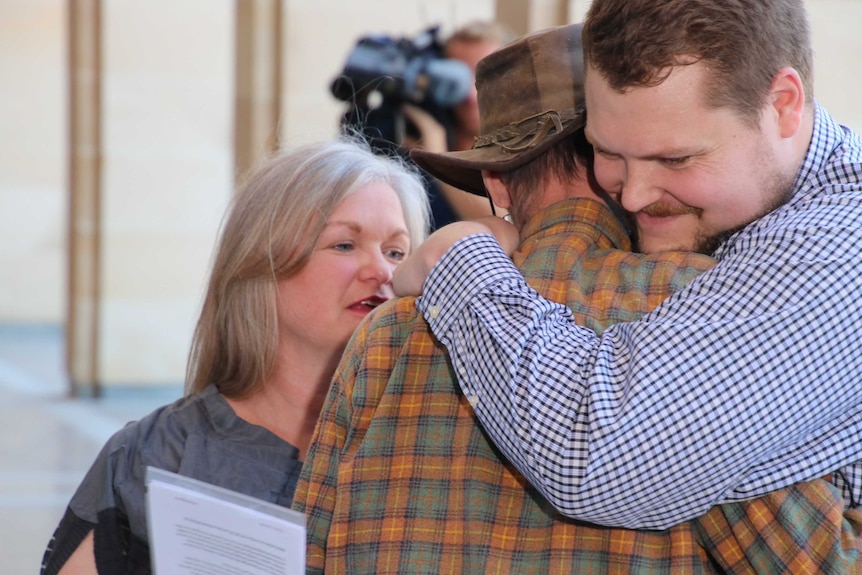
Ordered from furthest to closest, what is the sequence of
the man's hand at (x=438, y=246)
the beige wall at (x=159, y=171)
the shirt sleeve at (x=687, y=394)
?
1. the beige wall at (x=159, y=171)
2. the man's hand at (x=438, y=246)
3. the shirt sleeve at (x=687, y=394)

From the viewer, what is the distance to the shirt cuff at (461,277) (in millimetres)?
1360

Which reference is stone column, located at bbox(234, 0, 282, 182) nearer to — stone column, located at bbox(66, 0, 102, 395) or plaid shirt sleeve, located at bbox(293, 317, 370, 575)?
stone column, located at bbox(66, 0, 102, 395)

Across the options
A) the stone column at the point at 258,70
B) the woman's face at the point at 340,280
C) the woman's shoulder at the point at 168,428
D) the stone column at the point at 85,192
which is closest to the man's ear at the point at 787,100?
the woman's face at the point at 340,280

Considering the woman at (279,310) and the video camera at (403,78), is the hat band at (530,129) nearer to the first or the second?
the woman at (279,310)

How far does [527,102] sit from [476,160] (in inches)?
4.6

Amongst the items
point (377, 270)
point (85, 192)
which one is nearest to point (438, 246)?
point (377, 270)

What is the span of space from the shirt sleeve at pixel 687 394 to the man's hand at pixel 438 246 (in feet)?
0.57

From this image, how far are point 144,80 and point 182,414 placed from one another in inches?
251

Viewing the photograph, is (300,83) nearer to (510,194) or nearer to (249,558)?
(510,194)

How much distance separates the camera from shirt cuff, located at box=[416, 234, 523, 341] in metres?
1.36

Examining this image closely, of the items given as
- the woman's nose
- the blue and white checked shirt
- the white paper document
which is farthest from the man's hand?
the woman's nose

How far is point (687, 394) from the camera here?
1.20 metres

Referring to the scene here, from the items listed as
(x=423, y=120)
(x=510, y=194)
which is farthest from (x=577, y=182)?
(x=423, y=120)

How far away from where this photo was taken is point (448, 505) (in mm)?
1398
